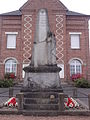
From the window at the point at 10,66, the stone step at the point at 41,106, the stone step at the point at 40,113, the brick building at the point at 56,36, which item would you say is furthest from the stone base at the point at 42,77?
the window at the point at 10,66

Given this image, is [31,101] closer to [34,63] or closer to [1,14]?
[34,63]

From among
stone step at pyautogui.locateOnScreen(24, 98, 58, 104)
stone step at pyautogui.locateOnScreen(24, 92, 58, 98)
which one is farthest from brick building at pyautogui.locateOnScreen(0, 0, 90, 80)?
stone step at pyautogui.locateOnScreen(24, 98, 58, 104)

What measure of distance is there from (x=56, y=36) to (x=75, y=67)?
189 inches

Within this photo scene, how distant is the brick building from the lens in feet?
69.6

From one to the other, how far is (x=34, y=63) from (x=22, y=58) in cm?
1337

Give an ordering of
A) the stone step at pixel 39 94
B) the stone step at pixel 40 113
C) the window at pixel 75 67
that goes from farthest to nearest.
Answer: the window at pixel 75 67 < the stone step at pixel 39 94 < the stone step at pixel 40 113

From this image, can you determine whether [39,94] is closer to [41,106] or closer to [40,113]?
[41,106]

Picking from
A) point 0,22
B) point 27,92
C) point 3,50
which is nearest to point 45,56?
point 27,92

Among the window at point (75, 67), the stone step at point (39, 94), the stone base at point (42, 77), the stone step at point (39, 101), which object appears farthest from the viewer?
the window at point (75, 67)

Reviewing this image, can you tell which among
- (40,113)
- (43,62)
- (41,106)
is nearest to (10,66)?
(43,62)

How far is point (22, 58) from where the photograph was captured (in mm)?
21109

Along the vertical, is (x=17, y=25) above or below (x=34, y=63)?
above

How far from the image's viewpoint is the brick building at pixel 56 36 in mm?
21219

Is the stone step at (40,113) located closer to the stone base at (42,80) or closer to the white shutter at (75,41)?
the stone base at (42,80)
